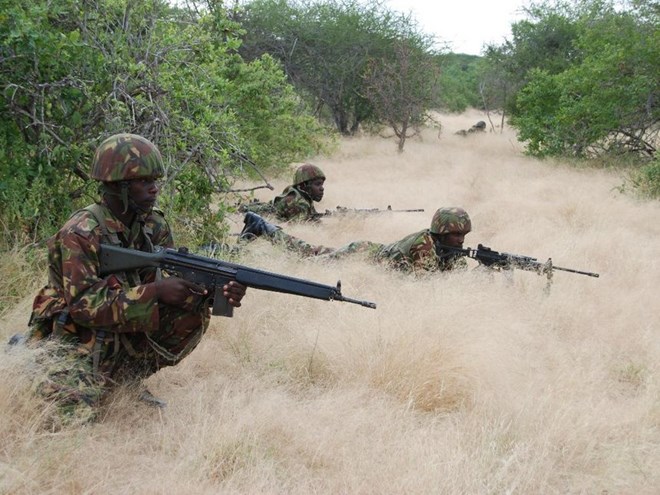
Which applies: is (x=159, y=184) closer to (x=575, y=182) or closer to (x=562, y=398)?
(x=562, y=398)

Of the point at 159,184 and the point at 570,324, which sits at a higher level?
the point at 159,184

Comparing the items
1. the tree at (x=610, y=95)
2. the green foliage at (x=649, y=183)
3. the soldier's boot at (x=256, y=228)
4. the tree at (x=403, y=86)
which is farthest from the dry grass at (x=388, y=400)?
the tree at (x=403, y=86)

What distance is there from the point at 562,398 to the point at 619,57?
444 inches

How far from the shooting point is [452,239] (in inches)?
219

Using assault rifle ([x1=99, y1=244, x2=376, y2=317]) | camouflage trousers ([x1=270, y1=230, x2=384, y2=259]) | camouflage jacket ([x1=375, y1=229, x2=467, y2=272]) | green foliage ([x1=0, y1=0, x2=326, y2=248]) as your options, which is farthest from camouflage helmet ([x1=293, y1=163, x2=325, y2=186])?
assault rifle ([x1=99, y1=244, x2=376, y2=317])

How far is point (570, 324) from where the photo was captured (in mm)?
5020

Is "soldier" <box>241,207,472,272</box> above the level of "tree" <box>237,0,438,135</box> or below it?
below

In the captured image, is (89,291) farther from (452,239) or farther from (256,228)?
(256,228)

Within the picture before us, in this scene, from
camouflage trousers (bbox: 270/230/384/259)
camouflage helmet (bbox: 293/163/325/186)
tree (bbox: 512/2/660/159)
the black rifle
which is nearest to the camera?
the black rifle

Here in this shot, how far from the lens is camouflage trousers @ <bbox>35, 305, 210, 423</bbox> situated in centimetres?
293

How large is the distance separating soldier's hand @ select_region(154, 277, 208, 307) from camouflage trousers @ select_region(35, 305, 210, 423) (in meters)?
0.23

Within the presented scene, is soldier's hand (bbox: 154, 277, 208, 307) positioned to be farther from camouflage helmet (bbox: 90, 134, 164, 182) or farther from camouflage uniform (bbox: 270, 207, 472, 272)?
camouflage uniform (bbox: 270, 207, 472, 272)

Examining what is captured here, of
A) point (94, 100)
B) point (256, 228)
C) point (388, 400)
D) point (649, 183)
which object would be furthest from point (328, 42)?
point (388, 400)

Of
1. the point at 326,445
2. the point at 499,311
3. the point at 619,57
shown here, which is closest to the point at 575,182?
the point at 619,57
